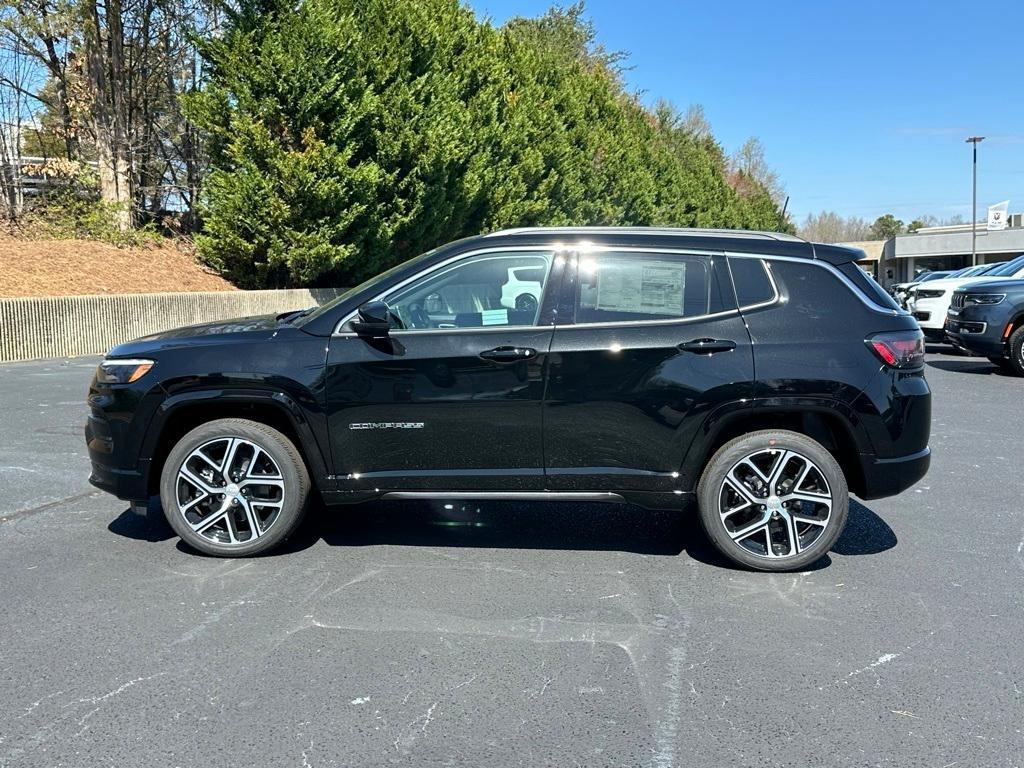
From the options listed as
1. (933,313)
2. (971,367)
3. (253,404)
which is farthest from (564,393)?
(933,313)

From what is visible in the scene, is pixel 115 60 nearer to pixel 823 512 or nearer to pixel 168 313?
pixel 168 313

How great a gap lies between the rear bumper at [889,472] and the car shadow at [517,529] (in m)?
0.53

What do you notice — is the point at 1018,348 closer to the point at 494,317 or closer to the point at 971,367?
the point at 971,367

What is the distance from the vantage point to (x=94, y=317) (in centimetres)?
1516

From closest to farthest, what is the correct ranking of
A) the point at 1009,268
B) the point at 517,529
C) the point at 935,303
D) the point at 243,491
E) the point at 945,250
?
the point at 243,491 < the point at 517,529 < the point at 1009,268 < the point at 935,303 < the point at 945,250

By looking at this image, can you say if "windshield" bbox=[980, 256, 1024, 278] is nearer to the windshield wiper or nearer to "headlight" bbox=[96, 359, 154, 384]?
the windshield wiper

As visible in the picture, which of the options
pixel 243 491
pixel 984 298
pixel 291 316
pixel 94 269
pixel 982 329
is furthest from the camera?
pixel 94 269

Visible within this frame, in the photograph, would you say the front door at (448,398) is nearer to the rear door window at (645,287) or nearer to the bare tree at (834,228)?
the rear door window at (645,287)

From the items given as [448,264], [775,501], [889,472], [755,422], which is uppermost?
[448,264]

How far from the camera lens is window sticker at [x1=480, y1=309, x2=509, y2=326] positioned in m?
4.73

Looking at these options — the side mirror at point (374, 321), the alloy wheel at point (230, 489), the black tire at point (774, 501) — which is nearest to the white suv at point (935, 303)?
the black tire at point (774, 501)

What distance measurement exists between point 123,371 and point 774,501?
366 cm

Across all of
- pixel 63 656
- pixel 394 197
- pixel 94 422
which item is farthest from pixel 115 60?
pixel 63 656

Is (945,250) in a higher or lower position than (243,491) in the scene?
higher
